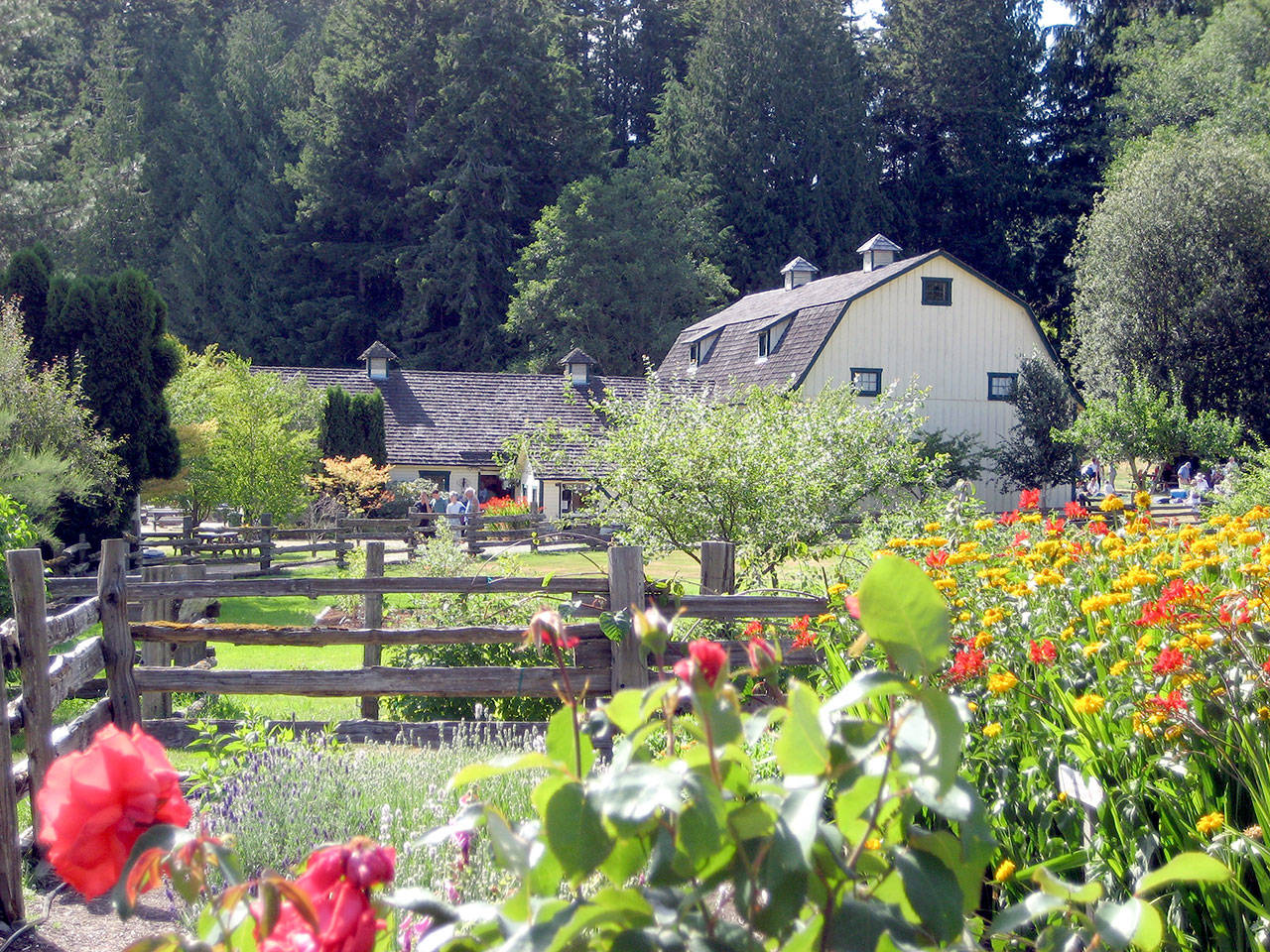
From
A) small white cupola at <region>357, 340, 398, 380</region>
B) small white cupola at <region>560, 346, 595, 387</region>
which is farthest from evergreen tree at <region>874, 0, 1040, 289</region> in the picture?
small white cupola at <region>357, 340, 398, 380</region>

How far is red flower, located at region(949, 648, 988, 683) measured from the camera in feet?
11.5

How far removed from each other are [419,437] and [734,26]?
28.8 meters

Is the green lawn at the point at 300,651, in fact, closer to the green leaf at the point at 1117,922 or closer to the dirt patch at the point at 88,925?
the dirt patch at the point at 88,925

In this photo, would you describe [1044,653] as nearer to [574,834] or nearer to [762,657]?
[762,657]

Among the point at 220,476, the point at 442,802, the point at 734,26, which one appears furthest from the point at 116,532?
the point at 734,26

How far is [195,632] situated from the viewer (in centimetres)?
654

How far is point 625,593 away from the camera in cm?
646

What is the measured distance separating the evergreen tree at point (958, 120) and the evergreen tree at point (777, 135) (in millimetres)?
2387

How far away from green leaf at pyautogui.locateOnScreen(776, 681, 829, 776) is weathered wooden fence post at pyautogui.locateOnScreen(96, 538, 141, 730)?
5.49m

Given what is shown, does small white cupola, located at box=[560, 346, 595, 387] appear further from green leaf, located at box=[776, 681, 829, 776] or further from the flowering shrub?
green leaf, located at box=[776, 681, 829, 776]

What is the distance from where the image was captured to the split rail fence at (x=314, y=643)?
15.9ft

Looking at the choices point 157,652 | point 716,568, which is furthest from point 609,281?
point 716,568

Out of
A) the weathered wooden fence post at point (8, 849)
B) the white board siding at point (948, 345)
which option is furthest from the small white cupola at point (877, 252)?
the weathered wooden fence post at point (8, 849)

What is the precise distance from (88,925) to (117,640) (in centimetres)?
187
